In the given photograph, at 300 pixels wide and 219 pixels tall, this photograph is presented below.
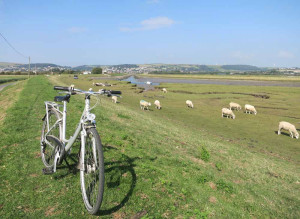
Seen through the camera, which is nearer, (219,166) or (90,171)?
(90,171)

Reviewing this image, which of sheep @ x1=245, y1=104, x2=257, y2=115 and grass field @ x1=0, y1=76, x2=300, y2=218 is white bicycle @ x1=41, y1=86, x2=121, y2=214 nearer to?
grass field @ x1=0, y1=76, x2=300, y2=218

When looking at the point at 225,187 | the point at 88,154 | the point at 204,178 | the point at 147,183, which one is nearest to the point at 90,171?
the point at 88,154

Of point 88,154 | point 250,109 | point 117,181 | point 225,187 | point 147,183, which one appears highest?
point 88,154

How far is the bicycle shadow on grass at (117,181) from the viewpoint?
572 cm

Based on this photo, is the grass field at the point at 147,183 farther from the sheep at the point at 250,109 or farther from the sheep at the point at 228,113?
the sheep at the point at 250,109

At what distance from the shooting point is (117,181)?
6.71 meters

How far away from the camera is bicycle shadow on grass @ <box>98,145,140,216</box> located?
5723mm

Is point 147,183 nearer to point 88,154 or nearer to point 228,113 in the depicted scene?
point 88,154

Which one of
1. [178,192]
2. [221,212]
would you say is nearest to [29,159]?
[178,192]

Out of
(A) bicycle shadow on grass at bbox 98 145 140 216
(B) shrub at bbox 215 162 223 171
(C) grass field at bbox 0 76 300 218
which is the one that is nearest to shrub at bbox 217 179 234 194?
(C) grass field at bbox 0 76 300 218

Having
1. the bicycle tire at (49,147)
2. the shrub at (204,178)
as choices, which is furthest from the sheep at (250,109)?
the bicycle tire at (49,147)

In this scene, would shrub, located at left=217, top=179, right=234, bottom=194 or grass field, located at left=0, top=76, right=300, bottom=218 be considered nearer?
grass field, located at left=0, top=76, right=300, bottom=218

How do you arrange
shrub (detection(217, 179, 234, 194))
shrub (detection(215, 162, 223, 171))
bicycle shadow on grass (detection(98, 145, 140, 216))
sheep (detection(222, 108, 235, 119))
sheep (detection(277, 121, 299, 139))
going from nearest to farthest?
bicycle shadow on grass (detection(98, 145, 140, 216)), shrub (detection(217, 179, 234, 194)), shrub (detection(215, 162, 223, 171)), sheep (detection(277, 121, 299, 139)), sheep (detection(222, 108, 235, 119))

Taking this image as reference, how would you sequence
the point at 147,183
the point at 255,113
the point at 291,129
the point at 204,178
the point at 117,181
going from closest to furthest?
the point at 117,181, the point at 147,183, the point at 204,178, the point at 291,129, the point at 255,113
